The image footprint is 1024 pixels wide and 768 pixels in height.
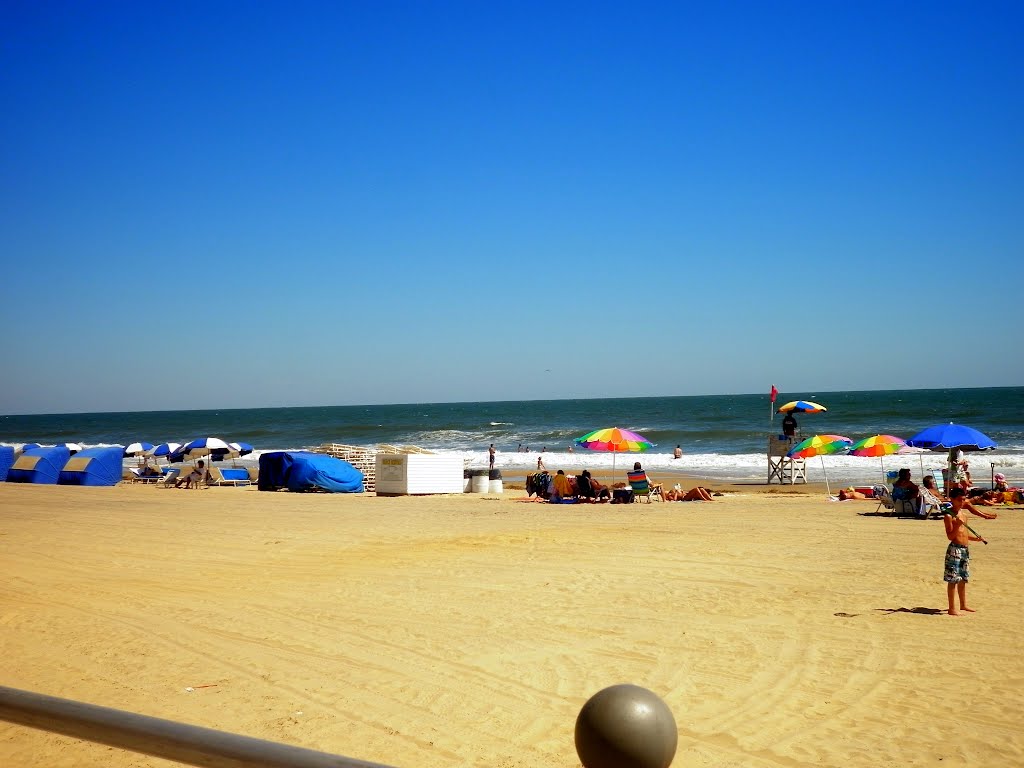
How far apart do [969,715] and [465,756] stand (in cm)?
330

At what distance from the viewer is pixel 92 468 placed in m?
28.1

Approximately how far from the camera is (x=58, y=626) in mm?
8219

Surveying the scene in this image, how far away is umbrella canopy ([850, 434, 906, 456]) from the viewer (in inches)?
762

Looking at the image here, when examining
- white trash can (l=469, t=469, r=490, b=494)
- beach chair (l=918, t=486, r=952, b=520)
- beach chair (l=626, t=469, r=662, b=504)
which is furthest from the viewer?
white trash can (l=469, t=469, r=490, b=494)

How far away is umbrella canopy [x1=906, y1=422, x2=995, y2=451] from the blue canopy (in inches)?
582

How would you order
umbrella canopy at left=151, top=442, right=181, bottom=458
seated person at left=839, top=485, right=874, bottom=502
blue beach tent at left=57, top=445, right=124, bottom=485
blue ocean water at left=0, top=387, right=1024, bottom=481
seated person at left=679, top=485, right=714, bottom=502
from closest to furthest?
1. seated person at left=839, top=485, right=874, bottom=502
2. seated person at left=679, top=485, right=714, bottom=502
3. blue beach tent at left=57, top=445, right=124, bottom=485
4. umbrella canopy at left=151, top=442, right=181, bottom=458
5. blue ocean water at left=0, top=387, right=1024, bottom=481

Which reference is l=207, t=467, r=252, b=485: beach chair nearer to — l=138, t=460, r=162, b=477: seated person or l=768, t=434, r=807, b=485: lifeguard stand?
l=138, t=460, r=162, b=477: seated person

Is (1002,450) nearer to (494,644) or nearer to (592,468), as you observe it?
(592,468)

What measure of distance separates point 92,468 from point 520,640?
24.3 meters

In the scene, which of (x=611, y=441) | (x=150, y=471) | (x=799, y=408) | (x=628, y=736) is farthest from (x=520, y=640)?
(x=150, y=471)

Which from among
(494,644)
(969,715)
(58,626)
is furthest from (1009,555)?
(58,626)

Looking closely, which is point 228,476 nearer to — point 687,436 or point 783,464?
point 783,464

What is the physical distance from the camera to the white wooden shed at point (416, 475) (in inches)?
914

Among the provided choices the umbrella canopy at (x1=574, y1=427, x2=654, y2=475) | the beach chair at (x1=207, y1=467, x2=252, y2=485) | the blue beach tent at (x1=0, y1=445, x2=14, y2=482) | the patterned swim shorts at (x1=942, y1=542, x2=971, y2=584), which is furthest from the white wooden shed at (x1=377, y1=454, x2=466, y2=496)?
the patterned swim shorts at (x1=942, y1=542, x2=971, y2=584)
